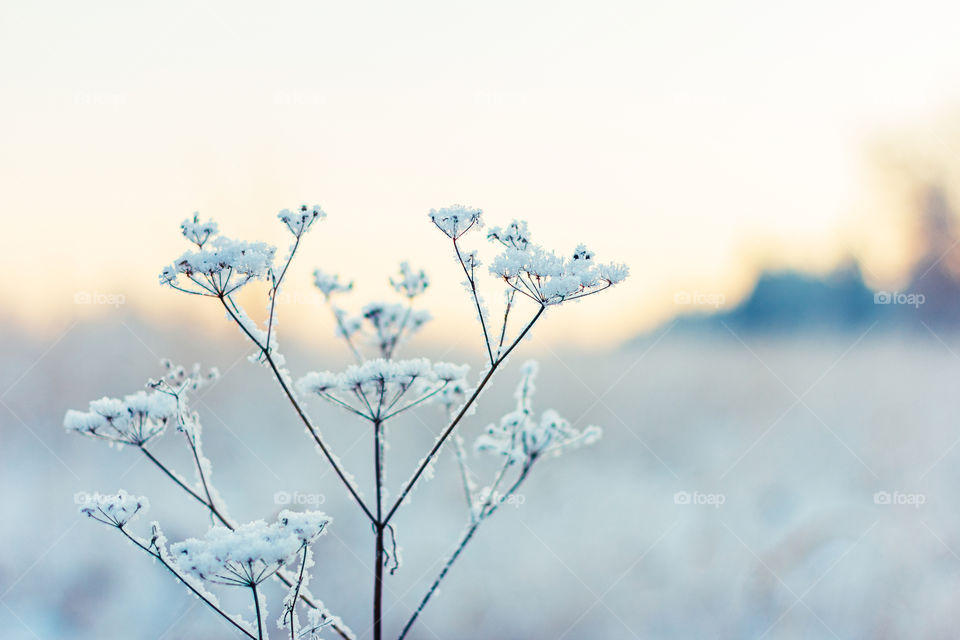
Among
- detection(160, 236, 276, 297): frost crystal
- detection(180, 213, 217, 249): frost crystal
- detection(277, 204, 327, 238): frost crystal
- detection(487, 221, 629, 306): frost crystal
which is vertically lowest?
detection(160, 236, 276, 297): frost crystal

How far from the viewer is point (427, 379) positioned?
113 centimetres

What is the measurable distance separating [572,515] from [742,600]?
1.05m

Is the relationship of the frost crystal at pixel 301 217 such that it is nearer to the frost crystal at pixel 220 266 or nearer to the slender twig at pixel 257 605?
the frost crystal at pixel 220 266

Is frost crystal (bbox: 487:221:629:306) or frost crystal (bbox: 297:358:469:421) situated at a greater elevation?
frost crystal (bbox: 487:221:629:306)

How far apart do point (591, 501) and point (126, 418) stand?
10.7 ft

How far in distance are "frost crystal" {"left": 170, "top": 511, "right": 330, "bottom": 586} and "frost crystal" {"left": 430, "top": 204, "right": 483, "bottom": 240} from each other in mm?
545

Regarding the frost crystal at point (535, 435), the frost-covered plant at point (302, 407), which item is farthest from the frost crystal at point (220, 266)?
the frost crystal at point (535, 435)

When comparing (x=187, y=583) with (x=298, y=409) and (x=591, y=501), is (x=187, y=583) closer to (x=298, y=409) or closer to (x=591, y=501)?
(x=298, y=409)

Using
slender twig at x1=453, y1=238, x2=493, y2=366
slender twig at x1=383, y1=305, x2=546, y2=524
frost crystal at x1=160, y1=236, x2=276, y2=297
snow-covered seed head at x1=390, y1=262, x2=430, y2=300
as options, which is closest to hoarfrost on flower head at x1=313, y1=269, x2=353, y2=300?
snow-covered seed head at x1=390, y1=262, x2=430, y2=300


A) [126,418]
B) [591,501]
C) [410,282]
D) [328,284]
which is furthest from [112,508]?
[591,501]

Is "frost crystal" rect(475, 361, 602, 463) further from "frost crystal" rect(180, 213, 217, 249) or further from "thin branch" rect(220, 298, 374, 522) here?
"frost crystal" rect(180, 213, 217, 249)

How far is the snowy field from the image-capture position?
10.3 feet

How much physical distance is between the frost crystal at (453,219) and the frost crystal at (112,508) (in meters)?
0.72

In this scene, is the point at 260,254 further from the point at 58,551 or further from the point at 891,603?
the point at 891,603
